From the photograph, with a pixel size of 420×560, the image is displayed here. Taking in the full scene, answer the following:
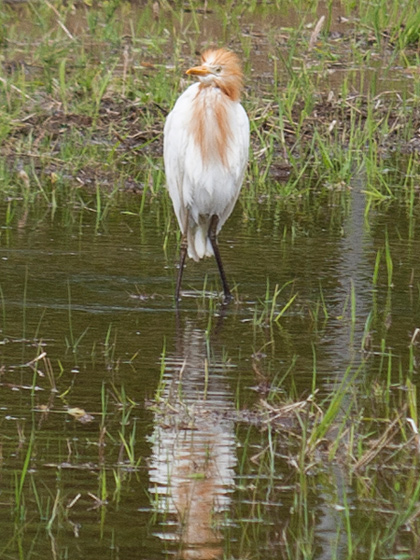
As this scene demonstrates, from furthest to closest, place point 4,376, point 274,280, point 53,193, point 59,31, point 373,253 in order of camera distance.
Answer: point 59,31 < point 53,193 < point 373,253 < point 274,280 < point 4,376

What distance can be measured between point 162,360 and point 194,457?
913mm

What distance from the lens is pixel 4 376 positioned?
498 cm

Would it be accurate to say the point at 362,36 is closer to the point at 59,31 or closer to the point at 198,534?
the point at 59,31

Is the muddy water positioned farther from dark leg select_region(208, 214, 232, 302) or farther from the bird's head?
the bird's head

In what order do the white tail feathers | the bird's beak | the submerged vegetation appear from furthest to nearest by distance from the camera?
the white tail feathers, the bird's beak, the submerged vegetation

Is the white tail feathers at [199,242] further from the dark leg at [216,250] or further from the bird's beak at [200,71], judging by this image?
the bird's beak at [200,71]

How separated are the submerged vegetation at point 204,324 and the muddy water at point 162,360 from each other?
0.04 ft

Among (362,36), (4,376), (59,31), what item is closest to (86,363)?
(4,376)

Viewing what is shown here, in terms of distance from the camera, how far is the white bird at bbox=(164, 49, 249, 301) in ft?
21.1

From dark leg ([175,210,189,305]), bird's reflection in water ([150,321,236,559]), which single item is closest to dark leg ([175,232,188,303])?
dark leg ([175,210,189,305])

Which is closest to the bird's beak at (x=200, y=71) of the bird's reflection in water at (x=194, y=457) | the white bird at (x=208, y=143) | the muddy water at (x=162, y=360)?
the white bird at (x=208, y=143)

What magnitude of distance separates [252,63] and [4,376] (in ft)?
25.1

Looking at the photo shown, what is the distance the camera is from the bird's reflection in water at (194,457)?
11.8ft

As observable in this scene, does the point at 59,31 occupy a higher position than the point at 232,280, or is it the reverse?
the point at 59,31
